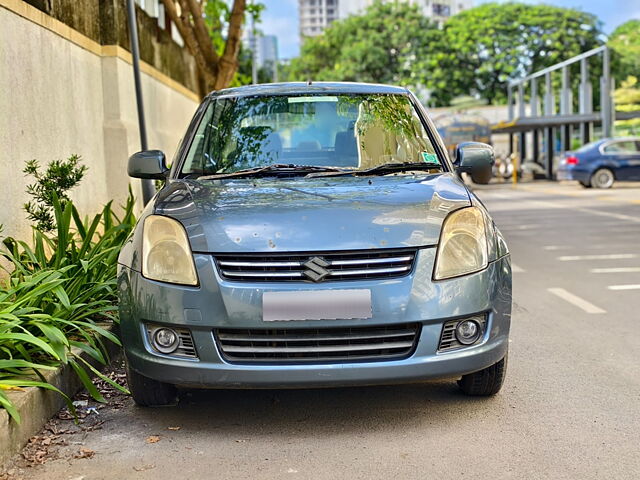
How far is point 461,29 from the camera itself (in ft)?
199

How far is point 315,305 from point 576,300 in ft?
13.9

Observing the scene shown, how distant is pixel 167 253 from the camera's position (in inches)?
158

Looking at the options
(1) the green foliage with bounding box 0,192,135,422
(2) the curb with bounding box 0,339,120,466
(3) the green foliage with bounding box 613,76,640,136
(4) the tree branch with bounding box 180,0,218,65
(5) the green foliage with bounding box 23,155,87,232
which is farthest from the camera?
(3) the green foliage with bounding box 613,76,640,136

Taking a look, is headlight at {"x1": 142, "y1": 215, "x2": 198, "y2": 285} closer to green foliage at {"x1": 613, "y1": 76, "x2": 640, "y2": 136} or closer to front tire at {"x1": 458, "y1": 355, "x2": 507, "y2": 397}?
front tire at {"x1": 458, "y1": 355, "x2": 507, "y2": 397}

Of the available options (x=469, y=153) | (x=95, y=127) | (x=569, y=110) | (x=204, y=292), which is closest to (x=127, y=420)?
(x=204, y=292)

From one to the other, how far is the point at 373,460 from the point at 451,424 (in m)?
0.60

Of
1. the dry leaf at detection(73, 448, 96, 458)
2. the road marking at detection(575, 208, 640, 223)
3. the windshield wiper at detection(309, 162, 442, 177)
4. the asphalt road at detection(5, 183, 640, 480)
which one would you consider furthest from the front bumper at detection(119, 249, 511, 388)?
the road marking at detection(575, 208, 640, 223)

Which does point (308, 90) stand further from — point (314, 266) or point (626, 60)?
point (626, 60)

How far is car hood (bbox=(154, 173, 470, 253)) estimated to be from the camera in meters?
3.89

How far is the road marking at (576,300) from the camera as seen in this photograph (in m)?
7.05

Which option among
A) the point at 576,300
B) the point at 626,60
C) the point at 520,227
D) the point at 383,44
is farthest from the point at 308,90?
the point at 626,60

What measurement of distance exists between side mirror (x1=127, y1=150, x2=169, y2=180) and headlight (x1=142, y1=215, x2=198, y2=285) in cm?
111

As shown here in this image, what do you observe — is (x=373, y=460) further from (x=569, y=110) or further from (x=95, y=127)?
(x=569, y=110)

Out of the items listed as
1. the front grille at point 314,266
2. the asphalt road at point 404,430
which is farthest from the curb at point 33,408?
the front grille at point 314,266
